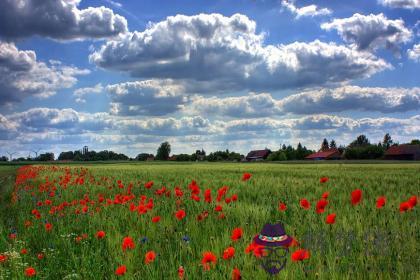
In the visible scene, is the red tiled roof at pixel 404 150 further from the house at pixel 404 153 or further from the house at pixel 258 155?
the house at pixel 258 155

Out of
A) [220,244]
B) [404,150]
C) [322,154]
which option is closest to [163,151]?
[322,154]

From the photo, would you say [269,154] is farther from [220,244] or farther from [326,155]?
[220,244]

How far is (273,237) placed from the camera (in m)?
2.46

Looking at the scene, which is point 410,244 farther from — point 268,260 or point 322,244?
point 268,260

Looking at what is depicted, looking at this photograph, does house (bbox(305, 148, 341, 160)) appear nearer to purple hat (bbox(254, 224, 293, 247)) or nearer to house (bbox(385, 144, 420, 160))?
house (bbox(385, 144, 420, 160))

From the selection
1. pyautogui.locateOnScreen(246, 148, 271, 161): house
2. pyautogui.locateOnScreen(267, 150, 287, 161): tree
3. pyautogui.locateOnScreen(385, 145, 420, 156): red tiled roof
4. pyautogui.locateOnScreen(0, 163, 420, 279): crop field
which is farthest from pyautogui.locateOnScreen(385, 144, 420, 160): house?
pyautogui.locateOnScreen(0, 163, 420, 279): crop field

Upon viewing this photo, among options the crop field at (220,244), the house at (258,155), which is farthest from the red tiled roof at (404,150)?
the crop field at (220,244)

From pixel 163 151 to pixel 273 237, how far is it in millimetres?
149671

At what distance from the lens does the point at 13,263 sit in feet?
16.4

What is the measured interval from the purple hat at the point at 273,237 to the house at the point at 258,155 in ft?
426

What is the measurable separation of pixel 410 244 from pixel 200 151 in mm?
141407

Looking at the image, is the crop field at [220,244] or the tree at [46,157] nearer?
the crop field at [220,244]

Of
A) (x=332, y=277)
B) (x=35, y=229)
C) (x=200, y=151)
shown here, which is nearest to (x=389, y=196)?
(x=332, y=277)

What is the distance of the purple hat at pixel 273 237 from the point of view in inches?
95.9
